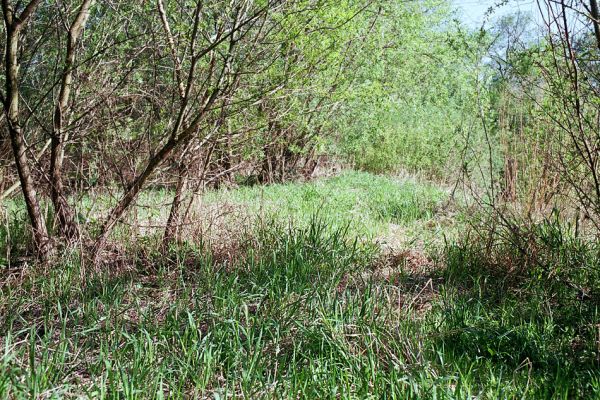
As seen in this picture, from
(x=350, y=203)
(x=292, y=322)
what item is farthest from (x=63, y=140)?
(x=350, y=203)

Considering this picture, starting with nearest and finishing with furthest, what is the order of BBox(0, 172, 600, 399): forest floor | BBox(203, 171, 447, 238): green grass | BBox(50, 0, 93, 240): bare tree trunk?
BBox(0, 172, 600, 399): forest floor, BBox(50, 0, 93, 240): bare tree trunk, BBox(203, 171, 447, 238): green grass

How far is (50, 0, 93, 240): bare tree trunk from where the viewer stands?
14.3ft

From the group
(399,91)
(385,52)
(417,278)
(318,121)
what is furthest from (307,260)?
(399,91)

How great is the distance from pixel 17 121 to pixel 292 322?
255 centimetres

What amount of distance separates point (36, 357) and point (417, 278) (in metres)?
2.69

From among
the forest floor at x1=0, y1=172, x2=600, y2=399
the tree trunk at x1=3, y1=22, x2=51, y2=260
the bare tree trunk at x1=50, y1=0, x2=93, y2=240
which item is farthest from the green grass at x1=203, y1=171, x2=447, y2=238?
the tree trunk at x1=3, y1=22, x2=51, y2=260

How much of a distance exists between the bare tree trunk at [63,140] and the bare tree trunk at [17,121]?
0.51 ft

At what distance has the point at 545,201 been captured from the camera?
15.7ft

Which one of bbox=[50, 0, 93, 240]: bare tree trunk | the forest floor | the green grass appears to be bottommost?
the forest floor

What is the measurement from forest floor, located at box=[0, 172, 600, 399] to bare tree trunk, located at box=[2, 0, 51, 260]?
317 mm

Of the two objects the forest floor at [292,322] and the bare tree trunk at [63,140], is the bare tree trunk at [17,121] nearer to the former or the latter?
the bare tree trunk at [63,140]

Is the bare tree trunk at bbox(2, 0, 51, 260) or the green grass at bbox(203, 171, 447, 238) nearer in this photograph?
the bare tree trunk at bbox(2, 0, 51, 260)

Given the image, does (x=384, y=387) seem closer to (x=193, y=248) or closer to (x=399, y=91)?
(x=193, y=248)

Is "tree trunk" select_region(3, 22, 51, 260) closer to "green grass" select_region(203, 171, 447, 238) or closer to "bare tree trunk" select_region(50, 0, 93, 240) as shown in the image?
"bare tree trunk" select_region(50, 0, 93, 240)
